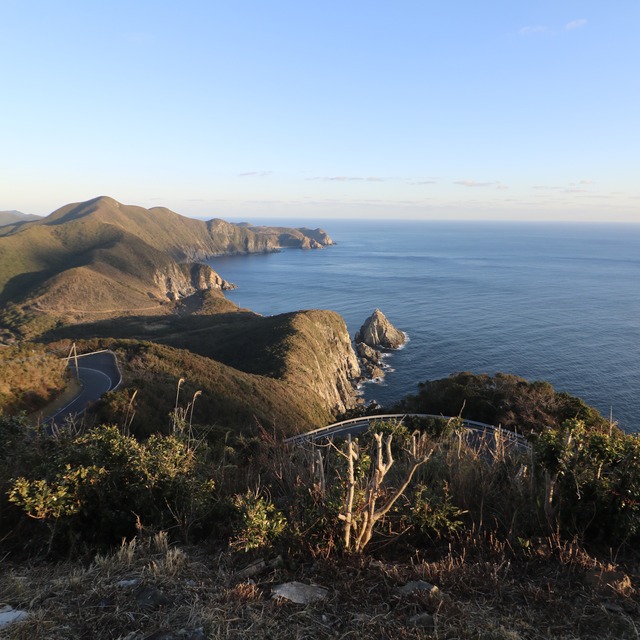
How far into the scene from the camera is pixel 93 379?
116 feet

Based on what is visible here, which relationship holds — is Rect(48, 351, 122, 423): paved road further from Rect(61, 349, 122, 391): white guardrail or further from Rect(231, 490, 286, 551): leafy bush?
Rect(231, 490, 286, 551): leafy bush

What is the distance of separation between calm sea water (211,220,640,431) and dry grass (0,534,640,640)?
3574 cm

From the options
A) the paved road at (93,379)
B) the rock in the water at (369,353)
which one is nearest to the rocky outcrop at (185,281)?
the rock in the water at (369,353)

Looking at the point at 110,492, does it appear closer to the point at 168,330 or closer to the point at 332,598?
the point at 332,598

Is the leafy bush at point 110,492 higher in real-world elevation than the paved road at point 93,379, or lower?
higher

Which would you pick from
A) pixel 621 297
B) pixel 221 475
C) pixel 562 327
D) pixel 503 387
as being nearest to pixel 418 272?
pixel 621 297

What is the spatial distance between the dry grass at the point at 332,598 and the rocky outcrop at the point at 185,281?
517 ft

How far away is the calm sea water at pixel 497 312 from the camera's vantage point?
60219 millimetres

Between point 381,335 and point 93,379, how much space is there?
5642cm

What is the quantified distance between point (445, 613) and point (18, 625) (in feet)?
13.4

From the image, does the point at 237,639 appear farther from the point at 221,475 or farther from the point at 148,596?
the point at 221,475

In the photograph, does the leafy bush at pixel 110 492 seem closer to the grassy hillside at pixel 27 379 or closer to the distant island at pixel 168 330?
the distant island at pixel 168 330

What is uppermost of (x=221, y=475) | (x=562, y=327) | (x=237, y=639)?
(x=237, y=639)

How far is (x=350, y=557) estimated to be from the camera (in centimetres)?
484
